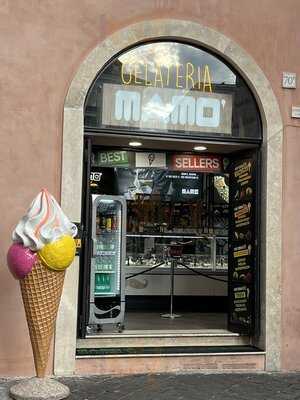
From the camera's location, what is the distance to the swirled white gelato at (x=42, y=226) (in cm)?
547

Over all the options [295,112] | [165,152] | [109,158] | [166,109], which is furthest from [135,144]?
[295,112]

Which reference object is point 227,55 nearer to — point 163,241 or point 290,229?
point 290,229

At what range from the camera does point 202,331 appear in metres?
7.67

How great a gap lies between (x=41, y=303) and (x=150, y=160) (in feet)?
9.80

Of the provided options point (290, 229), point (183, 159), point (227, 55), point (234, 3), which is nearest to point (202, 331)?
point (290, 229)

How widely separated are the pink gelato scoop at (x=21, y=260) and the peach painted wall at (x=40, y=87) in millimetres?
1059

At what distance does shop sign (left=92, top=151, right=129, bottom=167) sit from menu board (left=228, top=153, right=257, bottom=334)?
1.46 m

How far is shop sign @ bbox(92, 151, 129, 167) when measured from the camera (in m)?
7.83

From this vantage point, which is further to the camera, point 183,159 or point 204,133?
point 183,159

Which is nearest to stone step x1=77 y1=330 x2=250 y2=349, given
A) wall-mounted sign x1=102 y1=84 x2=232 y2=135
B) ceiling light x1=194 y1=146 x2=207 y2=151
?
ceiling light x1=194 y1=146 x2=207 y2=151

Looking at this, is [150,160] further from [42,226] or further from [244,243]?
[42,226]

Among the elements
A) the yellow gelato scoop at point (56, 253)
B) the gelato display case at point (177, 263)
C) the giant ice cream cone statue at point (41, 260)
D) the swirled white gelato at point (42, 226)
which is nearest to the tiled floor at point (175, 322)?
the gelato display case at point (177, 263)

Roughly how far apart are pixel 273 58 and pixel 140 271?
4397mm

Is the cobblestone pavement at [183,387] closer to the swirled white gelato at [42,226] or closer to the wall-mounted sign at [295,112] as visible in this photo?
the swirled white gelato at [42,226]
